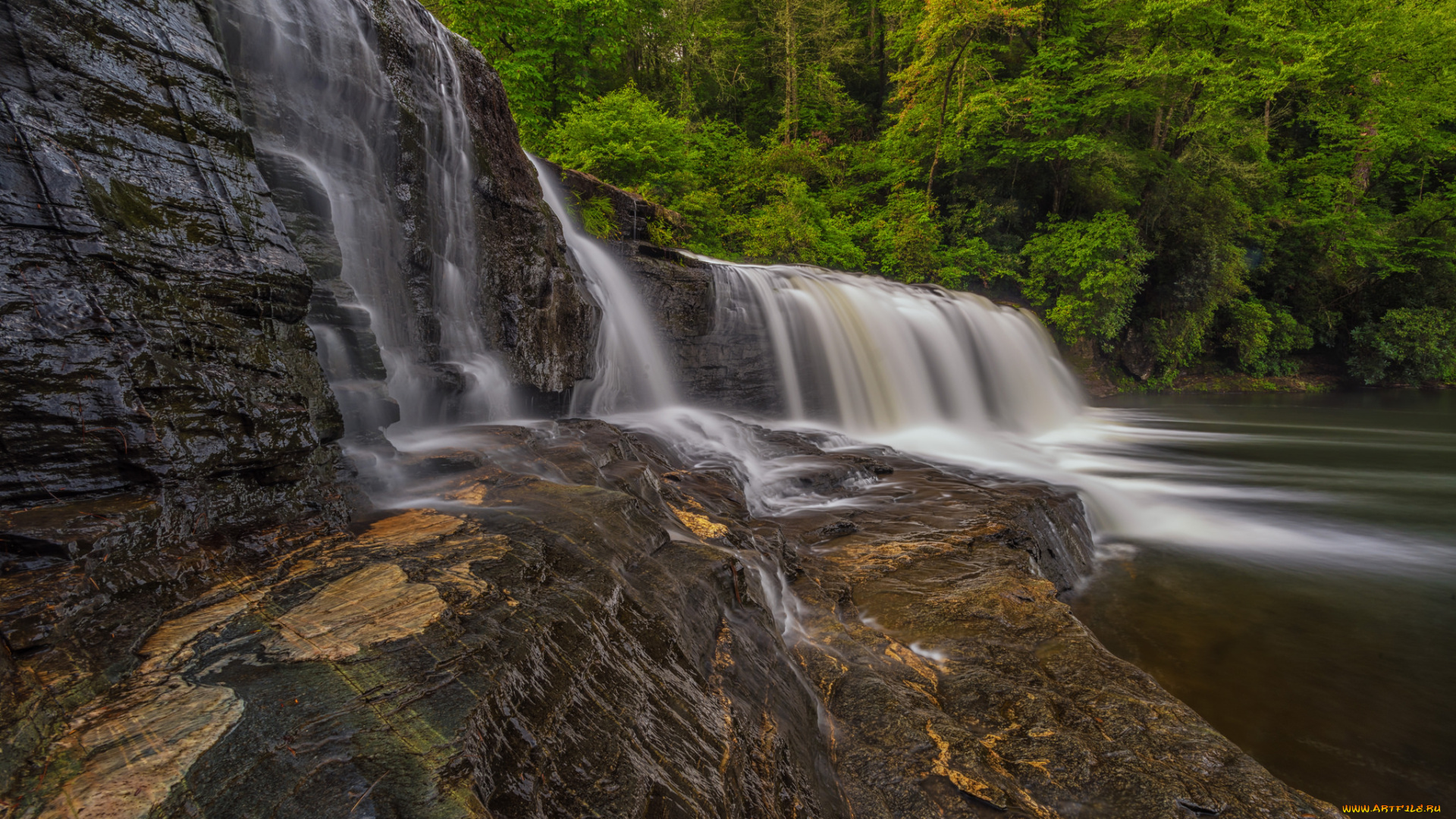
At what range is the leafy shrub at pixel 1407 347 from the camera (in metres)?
16.4

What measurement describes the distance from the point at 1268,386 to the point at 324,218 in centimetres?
2508

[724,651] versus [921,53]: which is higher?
[921,53]

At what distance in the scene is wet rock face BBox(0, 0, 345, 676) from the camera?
171 cm

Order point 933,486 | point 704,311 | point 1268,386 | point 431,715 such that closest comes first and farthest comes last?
point 431,715, point 933,486, point 704,311, point 1268,386

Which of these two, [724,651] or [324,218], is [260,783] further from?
[324,218]

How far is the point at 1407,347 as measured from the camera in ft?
54.8

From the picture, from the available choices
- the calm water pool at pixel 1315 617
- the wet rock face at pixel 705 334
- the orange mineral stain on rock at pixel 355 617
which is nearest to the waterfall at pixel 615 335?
the wet rock face at pixel 705 334

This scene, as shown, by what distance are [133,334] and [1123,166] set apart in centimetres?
1841

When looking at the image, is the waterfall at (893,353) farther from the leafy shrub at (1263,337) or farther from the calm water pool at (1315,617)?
the leafy shrub at (1263,337)

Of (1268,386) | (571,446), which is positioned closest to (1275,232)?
(1268,386)

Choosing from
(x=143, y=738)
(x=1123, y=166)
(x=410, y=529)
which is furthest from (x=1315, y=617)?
(x=1123, y=166)

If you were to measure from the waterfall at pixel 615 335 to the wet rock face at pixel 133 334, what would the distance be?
4856 mm

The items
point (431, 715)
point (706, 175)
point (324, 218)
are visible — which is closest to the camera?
point (431, 715)

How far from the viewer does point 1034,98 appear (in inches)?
560
